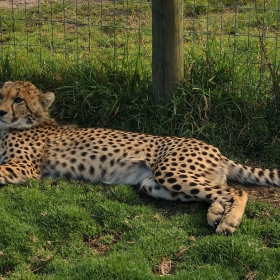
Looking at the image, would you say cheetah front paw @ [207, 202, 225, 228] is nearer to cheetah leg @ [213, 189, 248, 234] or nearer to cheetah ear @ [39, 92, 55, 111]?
cheetah leg @ [213, 189, 248, 234]

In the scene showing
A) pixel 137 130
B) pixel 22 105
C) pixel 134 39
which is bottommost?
pixel 137 130

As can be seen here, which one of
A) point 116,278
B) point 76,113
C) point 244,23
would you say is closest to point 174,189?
point 116,278

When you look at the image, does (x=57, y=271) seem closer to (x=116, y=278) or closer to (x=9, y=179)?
(x=116, y=278)

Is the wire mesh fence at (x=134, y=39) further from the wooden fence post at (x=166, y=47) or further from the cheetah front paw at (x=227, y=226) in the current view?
the cheetah front paw at (x=227, y=226)

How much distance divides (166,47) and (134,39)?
5.92ft

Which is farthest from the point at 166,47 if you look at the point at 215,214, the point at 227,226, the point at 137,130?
the point at 227,226

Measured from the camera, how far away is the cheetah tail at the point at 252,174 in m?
4.51

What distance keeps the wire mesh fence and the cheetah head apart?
0.69m

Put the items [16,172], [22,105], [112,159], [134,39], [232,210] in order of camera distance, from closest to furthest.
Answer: [232,210] → [16,172] → [112,159] → [22,105] → [134,39]

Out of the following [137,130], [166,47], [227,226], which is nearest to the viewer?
[227,226]

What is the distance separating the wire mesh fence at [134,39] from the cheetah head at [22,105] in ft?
2.27

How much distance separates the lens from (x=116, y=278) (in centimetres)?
322

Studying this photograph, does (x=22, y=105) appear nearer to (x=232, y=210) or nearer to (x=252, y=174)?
(x=252, y=174)

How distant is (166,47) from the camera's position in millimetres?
5129
